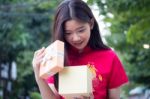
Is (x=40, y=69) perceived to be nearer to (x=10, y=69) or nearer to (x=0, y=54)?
(x=0, y=54)

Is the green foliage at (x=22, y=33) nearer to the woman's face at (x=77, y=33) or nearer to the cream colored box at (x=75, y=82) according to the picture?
the woman's face at (x=77, y=33)

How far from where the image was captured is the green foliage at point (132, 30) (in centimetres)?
784

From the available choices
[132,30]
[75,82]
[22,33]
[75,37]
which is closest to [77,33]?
[75,37]

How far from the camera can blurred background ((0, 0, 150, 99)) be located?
831cm

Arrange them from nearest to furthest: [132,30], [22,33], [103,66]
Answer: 1. [103,66]
2. [132,30]
3. [22,33]

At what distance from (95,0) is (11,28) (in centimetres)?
1102

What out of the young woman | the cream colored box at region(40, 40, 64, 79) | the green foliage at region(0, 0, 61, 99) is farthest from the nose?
the green foliage at region(0, 0, 61, 99)

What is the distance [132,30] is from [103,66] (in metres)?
5.54

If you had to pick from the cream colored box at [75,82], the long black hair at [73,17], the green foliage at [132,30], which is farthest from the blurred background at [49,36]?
the cream colored box at [75,82]

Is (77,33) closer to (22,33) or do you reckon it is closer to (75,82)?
(75,82)

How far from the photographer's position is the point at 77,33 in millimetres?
3029

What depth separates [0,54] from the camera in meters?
20.4

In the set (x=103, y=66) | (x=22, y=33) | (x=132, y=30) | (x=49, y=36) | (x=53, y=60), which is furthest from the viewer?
(x=22, y=33)

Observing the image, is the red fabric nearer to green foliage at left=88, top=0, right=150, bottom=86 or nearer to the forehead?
the forehead
